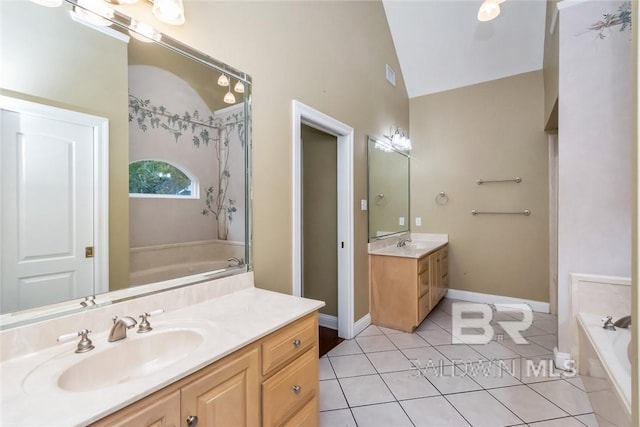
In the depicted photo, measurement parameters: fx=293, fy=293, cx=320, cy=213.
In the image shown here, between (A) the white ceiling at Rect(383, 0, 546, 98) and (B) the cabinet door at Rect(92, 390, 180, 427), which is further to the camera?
(A) the white ceiling at Rect(383, 0, 546, 98)

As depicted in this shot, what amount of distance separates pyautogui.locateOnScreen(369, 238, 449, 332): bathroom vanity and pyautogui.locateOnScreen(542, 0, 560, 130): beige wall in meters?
1.82

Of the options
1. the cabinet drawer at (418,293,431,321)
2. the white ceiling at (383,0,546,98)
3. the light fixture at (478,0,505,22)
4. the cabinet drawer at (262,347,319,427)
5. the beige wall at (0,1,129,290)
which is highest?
the white ceiling at (383,0,546,98)

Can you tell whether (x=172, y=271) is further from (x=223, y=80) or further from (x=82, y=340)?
(x=223, y=80)

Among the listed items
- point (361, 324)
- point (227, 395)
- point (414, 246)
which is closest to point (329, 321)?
point (361, 324)

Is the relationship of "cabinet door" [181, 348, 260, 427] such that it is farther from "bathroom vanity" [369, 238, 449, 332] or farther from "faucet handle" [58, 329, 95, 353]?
"bathroom vanity" [369, 238, 449, 332]

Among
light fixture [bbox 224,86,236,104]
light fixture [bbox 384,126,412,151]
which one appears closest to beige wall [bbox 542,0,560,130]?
light fixture [bbox 384,126,412,151]

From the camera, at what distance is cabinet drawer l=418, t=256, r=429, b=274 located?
2.98 m

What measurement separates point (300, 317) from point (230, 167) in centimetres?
92

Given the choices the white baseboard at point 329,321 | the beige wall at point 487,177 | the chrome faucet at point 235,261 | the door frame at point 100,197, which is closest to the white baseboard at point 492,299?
the beige wall at point 487,177

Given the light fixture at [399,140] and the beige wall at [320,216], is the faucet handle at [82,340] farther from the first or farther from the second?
the light fixture at [399,140]

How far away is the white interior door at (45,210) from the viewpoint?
3.12 ft

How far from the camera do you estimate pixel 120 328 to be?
106 cm

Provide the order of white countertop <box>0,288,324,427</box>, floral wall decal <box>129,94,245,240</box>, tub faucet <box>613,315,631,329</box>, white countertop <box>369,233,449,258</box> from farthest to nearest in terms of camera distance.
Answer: white countertop <box>369,233,449,258</box> → tub faucet <box>613,315,631,329</box> → floral wall decal <box>129,94,245,240</box> → white countertop <box>0,288,324,427</box>

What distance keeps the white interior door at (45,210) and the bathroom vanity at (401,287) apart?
2521 millimetres
